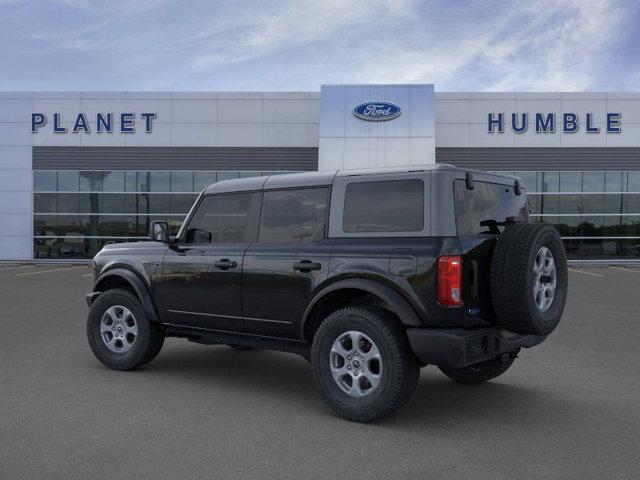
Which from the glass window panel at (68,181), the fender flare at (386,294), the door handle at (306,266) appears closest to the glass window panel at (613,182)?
the glass window panel at (68,181)

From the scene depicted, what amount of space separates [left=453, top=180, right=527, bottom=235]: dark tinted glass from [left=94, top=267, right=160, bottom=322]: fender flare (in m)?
3.15

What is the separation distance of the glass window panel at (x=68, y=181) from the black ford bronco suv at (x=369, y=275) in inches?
912

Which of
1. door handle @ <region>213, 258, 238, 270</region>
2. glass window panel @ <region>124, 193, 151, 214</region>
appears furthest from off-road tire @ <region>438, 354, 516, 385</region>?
glass window panel @ <region>124, 193, 151, 214</region>

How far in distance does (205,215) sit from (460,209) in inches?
98.2

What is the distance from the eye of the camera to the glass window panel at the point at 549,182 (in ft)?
87.2

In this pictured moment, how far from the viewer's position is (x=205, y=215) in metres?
5.81

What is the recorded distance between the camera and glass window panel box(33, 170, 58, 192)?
27.1 m

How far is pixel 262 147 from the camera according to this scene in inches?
1045

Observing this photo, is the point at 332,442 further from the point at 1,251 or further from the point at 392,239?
A: the point at 1,251

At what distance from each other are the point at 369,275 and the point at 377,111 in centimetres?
2115

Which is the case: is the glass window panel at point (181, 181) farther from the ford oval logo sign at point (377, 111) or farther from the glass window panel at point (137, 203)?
the ford oval logo sign at point (377, 111)

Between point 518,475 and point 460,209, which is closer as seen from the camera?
point 518,475

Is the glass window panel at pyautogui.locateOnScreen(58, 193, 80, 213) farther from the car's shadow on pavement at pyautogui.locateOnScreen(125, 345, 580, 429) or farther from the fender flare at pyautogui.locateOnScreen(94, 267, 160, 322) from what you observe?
the fender flare at pyautogui.locateOnScreen(94, 267, 160, 322)

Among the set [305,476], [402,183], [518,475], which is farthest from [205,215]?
[518,475]
